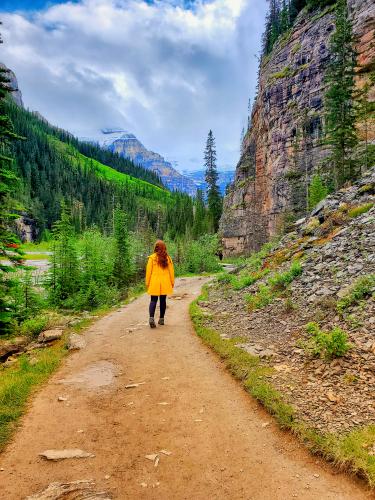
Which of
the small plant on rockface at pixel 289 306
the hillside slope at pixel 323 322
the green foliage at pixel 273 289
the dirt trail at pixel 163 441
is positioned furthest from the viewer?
the green foliage at pixel 273 289

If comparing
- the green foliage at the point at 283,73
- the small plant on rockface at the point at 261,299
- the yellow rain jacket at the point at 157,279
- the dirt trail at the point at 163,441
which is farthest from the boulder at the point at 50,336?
the green foliage at the point at 283,73

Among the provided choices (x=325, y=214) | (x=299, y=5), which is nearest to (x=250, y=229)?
(x=325, y=214)

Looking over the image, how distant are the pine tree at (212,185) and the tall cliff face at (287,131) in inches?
519

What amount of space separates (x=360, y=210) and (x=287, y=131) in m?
46.9

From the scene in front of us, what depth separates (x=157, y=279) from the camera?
1173cm

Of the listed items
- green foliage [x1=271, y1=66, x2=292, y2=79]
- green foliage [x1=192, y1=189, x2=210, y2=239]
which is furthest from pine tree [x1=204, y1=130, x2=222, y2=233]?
green foliage [x1=271, y1=66, x2=292, y2=79]

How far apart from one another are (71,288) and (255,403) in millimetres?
18219

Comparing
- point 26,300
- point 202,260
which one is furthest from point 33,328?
point 202,260

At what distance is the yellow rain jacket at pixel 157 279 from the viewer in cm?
1171

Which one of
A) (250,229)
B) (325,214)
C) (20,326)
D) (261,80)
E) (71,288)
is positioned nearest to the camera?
(20,326)

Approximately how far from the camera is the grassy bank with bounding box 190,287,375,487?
4.19m

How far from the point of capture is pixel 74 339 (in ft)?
34.6

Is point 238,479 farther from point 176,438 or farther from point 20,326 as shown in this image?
point 20,326

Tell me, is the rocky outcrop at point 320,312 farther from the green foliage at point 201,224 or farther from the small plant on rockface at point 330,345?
the green foliage at point 201,224
